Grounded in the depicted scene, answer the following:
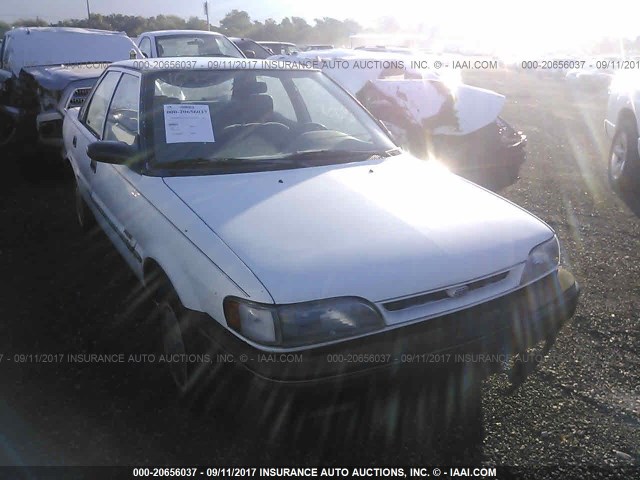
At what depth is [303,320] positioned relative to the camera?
2.03 m

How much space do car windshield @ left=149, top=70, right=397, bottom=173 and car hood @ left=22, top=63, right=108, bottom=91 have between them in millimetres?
3731

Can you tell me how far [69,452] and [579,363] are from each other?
2496mm

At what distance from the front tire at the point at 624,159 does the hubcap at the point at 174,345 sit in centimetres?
518

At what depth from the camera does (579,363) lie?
3047 mm

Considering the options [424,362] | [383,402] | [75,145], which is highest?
[75,145]

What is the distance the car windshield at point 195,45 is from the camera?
32.1 feet

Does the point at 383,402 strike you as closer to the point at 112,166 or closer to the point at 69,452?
the point at 69,452

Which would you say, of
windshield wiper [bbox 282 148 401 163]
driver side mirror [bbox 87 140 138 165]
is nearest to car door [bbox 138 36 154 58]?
driver side mirror [bbox 87 140 138 165]

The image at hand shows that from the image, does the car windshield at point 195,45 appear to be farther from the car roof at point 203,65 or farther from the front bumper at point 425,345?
the front bumper at point 425,345

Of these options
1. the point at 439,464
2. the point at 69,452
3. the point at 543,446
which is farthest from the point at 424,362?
the point at 69,452

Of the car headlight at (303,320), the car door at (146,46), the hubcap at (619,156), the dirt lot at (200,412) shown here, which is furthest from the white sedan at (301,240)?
the car door at (146,46)

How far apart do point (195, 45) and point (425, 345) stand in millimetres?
8971

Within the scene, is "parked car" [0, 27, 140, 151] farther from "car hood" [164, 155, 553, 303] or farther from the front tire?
the front tire

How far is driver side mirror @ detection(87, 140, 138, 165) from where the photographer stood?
2.93 m
